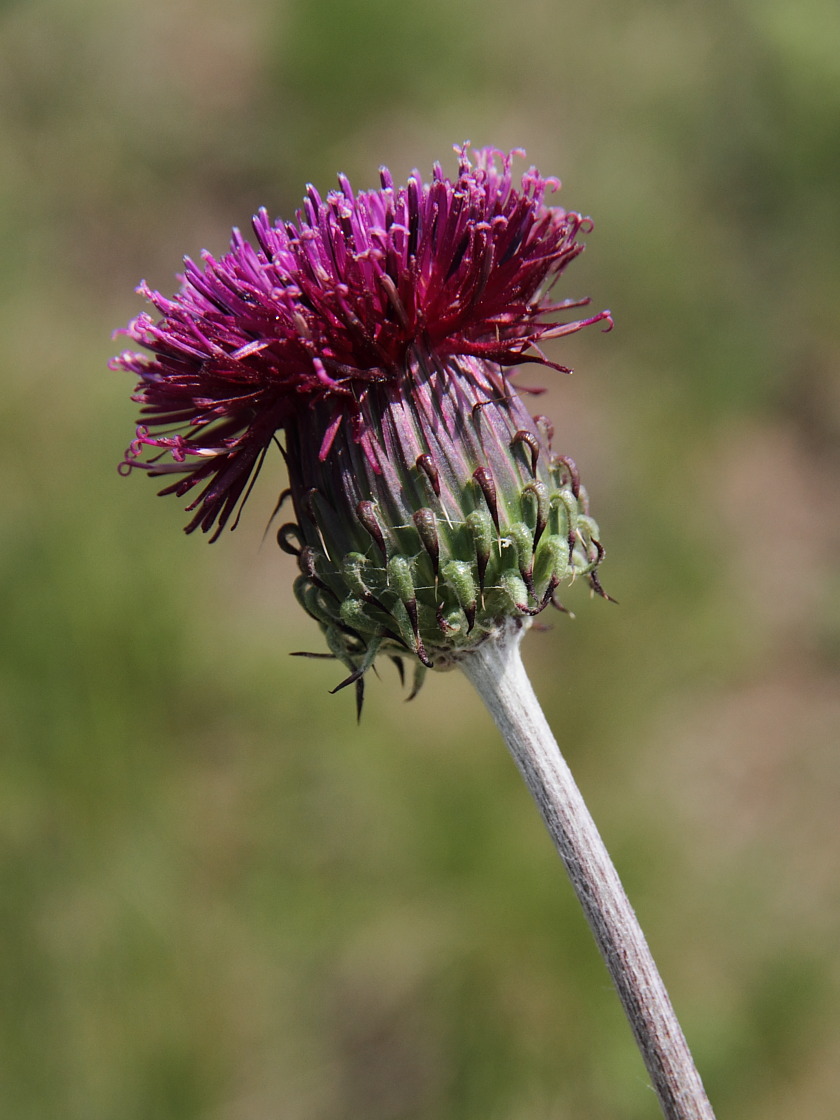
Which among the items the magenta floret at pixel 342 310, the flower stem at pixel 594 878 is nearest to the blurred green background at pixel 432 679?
the flower stem at pixel 594 878

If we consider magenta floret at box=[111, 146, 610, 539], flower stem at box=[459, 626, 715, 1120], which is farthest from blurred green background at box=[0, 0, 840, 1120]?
magenta floret at box=[111, 146, 610, 539]

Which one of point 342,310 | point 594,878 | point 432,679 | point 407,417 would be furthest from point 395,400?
point 432,679

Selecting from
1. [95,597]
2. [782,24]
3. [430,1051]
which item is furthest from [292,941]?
[782,24]

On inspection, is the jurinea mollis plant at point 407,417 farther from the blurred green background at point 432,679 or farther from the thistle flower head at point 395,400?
the blurred green background at point 432,679

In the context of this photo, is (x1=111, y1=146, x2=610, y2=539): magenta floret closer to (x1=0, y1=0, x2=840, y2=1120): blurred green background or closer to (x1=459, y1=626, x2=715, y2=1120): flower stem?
(x1=459, y1=626, x2=715, y2=1120): flower stem

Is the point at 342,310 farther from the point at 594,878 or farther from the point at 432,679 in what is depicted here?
the point at 432,679

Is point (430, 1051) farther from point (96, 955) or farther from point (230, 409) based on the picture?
point (230, 409)
